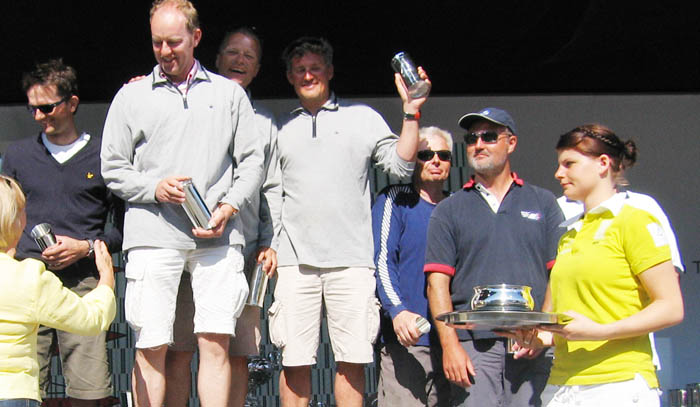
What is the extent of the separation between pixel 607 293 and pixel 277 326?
1.82 metres

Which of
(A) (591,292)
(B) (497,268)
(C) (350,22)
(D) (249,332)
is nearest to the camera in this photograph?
(A) (591,292)

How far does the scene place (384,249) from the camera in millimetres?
4527

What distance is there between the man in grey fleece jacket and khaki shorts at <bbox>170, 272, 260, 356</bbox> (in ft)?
0.31

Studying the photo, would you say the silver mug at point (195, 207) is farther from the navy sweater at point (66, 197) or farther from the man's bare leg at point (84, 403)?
the man's bare leg at point (84, 403)

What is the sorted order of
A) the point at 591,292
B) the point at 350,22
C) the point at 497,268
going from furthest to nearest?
the point at 350,22 < the point at 497,268 < the point at 591,292

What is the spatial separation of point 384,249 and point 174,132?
108 cm

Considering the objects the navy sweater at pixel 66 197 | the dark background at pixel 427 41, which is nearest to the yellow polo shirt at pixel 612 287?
the navy sweater at pixel 66 197

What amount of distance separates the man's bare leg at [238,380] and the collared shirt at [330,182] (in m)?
0.48

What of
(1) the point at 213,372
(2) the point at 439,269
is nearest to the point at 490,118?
(2) the point at 439,269

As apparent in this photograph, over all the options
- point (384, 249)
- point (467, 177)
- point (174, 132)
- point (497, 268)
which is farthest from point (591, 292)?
point (467, 177)

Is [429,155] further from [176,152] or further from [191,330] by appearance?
[191,330]

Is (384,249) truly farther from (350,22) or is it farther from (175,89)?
(350,22)

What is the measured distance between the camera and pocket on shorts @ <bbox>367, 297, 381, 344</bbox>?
173 inches

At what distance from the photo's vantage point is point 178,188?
13.0 feet
